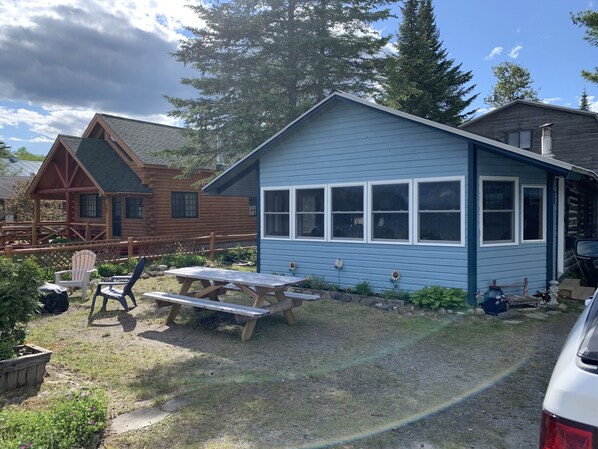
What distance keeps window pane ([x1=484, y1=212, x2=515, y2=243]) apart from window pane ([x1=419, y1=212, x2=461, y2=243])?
568 mm

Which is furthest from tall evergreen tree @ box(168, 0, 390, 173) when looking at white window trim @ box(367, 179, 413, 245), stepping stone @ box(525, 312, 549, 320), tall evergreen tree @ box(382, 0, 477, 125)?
tall evergreen tree @ box(382, 0, 477, 125)

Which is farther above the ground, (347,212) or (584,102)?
(584,102)

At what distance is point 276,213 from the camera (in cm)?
1134

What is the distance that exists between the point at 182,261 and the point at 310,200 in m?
5.46

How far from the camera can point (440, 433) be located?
3.62 metres

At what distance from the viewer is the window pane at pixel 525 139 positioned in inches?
727

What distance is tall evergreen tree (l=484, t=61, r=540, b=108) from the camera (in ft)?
127

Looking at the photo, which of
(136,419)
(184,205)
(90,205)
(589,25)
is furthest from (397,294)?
(90,205)

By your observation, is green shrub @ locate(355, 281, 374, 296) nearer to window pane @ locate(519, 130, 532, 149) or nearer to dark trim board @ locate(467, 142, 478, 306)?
dark trim board @ locate(467, 142, 478, 306)

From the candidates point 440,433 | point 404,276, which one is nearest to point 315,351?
point 440,433

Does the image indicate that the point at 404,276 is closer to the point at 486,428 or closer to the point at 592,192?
the point at 486,428

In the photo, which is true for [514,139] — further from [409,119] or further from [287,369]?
[287,369]

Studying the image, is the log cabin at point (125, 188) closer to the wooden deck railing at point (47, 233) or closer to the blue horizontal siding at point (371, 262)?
the wooden deck railing at point (47, 233)

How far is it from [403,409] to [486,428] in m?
0.73
